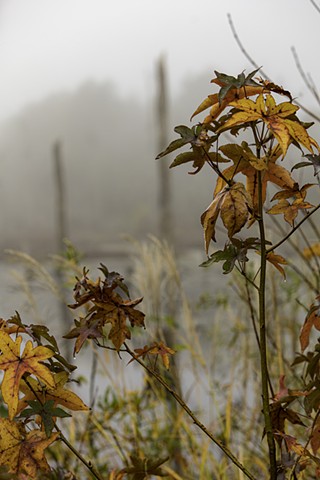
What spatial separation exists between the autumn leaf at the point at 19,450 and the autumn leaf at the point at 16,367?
33 millimetres

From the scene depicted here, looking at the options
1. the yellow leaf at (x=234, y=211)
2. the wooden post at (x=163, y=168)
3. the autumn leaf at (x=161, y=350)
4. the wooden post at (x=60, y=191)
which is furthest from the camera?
the wooden post at (x=60, y=191)

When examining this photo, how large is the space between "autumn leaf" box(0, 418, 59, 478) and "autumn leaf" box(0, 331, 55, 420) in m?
0.03

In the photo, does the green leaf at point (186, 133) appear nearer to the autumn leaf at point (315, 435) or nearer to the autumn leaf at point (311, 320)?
the autumn leaf at point (311, 320)

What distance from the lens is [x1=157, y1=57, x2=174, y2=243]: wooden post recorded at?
9.65 feet

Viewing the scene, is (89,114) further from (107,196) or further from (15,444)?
(15,444)

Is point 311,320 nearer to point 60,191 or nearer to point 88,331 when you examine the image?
point 88,331

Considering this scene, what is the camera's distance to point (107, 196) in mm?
10336

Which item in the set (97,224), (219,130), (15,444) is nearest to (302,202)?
(219,130)

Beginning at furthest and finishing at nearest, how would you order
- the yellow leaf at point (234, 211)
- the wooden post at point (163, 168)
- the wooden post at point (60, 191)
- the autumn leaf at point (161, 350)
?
the wooden post at point (60, 191)
the wooden post at point (163, 168)
the autumn leaf at point (161, 350)
the yellow leaf at point (234, 211)

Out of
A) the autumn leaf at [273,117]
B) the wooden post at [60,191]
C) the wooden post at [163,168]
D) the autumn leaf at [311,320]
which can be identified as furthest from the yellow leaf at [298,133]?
the wooden post at [60,191]

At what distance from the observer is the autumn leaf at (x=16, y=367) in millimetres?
386

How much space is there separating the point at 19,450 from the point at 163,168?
2517 millimetres

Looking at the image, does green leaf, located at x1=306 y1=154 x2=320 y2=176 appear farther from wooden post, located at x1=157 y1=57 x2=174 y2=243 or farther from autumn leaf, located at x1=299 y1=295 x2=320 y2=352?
wooden post, located at x1=157 y1=57 x2=174 y2=243

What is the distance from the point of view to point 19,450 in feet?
1.40
